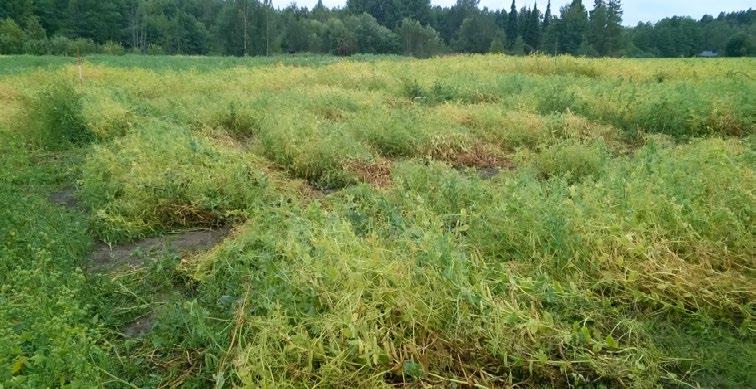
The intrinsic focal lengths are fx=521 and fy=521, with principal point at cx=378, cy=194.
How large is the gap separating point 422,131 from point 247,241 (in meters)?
4.27

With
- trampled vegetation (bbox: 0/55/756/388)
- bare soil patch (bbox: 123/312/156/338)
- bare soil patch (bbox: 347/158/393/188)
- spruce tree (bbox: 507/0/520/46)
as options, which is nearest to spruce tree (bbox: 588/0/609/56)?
spruce tree (bbox: 507/0/520/46)

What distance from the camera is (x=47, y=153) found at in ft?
26.4

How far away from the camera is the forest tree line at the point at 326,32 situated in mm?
48469

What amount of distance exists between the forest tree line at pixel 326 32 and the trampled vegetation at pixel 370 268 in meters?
40.0

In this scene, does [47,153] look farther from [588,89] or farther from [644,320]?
[588,89]

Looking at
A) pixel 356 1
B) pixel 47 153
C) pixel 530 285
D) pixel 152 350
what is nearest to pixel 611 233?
pixel 530 285

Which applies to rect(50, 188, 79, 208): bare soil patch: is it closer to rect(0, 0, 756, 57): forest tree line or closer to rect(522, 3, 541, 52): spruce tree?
rect(0, 0, 756, 57): forest tree line

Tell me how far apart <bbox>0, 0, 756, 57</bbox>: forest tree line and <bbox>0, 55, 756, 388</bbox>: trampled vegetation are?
39968 millimetres

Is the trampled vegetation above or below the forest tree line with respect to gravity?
below

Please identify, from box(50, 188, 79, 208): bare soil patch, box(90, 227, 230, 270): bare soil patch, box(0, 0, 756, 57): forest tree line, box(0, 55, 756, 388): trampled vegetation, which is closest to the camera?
box(0, 55, 756, 388): trampled vegetation

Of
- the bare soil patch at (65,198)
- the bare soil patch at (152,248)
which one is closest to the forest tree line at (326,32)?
the bare soil patch at (65,198)

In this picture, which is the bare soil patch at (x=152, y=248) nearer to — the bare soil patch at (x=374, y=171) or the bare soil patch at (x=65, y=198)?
the bare soil patch at (x=65, y=198)

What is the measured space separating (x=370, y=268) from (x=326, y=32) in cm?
6256

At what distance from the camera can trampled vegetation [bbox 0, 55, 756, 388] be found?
2607mm
